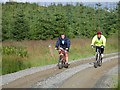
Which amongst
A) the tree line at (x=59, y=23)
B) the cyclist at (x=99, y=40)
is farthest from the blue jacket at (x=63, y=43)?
the tree line at (x=59, y=23)

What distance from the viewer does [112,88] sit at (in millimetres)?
10250

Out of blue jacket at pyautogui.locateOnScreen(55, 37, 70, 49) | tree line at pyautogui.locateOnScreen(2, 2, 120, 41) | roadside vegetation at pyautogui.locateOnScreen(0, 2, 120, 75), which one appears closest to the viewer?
blue jacket at pyautogui.locateOnScreen(55, 37, 70, 49)

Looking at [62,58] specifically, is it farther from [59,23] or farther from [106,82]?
[59,23]

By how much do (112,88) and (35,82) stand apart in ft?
9.31

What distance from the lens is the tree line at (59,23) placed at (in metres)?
40.1

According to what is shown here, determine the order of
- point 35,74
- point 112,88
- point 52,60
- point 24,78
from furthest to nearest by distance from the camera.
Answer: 1. point 52,60
2. point 35,74
3. point 24,78
4. point 112,88

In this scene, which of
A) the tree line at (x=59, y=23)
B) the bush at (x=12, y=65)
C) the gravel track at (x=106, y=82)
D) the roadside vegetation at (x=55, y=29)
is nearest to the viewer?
the gravel track at (x=106, y=82)

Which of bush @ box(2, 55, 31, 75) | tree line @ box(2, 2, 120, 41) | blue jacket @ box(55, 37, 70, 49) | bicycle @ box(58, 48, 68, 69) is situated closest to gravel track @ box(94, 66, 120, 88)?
blue jacket @ box(55, 37, 70, 49)

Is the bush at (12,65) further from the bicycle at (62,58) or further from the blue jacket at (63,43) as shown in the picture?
the blue jacket at (63,43)

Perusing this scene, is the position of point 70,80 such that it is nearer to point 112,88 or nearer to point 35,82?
point 35,82

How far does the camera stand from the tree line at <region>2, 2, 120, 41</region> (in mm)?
40062

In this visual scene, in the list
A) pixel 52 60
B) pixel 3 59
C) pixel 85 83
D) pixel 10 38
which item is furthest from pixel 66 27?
pixel 85 83

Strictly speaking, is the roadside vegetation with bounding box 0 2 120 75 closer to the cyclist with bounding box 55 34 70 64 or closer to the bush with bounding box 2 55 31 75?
the bush with bounding box 2 55 31 75

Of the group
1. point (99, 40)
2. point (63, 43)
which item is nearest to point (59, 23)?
point (99, 40)
